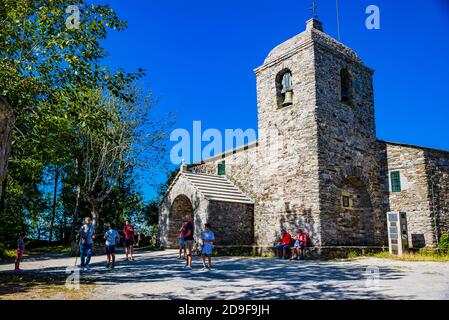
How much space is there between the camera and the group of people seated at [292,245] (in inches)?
598

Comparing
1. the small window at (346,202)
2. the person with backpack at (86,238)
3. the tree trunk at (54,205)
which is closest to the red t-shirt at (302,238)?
the small window at (346,202)

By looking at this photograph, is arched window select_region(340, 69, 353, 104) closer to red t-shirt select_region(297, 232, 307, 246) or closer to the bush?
red t-shirt select_region(297, 232, 307, 246)

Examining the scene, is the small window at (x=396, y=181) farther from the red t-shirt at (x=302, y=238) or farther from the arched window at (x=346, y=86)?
the red t-shirt at (x=302, y=238)

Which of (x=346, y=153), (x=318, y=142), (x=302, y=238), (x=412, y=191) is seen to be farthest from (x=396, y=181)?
(x=302, y=238)

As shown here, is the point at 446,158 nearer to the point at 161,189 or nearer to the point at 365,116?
the point at 365,116

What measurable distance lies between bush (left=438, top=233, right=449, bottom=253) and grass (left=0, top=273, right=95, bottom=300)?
1502 cm

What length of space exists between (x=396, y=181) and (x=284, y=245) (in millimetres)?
6872

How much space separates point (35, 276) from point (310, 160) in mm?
11400

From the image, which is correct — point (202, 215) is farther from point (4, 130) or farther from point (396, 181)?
point (4, 130)

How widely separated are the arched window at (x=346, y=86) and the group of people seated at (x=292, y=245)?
23.8ft

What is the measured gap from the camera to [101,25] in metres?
10.7

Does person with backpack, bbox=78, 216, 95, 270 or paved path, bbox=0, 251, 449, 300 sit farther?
person with backpack, bbox=78, 216, 95, 270

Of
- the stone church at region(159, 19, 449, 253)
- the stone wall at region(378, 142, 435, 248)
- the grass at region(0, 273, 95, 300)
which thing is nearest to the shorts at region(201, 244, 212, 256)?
the grass at region(0, 273, 95, 300)

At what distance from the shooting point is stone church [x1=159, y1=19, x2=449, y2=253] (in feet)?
53.0
